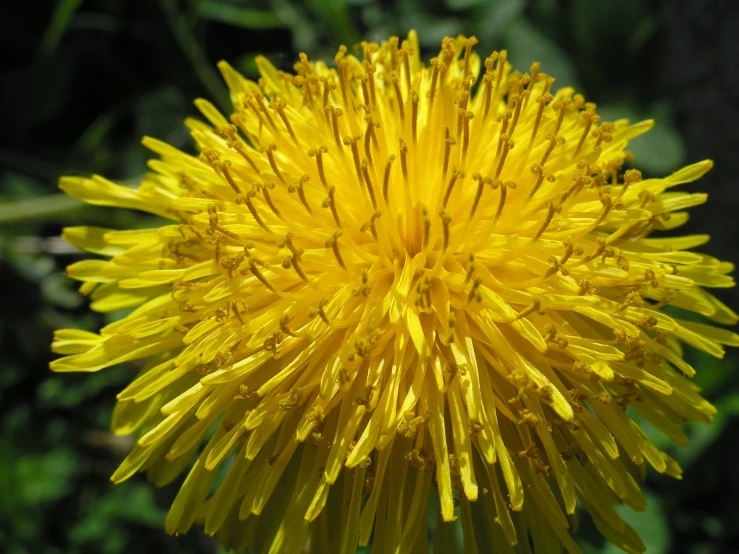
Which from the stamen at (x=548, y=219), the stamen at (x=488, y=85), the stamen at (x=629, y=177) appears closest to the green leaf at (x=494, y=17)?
the stamen at (x=488, y=85)

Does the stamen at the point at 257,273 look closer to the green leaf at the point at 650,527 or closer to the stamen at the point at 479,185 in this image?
the stamen at the point at 479,185

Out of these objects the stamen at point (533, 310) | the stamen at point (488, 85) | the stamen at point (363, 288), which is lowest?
the stamen at point (533, 310)

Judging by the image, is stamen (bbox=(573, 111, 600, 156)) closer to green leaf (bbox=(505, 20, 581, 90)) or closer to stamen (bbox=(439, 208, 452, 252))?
stamen (bbox=(439, 208, 452, 252))

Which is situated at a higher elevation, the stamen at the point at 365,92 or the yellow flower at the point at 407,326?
the stamen at the point at 365,92

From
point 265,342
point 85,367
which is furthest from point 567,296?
point 85,367

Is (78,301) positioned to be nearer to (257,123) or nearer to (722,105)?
(257,123)

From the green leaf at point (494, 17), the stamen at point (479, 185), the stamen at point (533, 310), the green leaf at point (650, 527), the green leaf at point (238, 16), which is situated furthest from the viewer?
the green leaf at point (238, 16)

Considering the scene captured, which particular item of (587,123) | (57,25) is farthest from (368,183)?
(57,25)

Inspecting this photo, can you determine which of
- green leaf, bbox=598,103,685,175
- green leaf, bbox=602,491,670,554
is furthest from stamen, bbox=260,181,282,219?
green leaf, bbox=598,103,685,175
